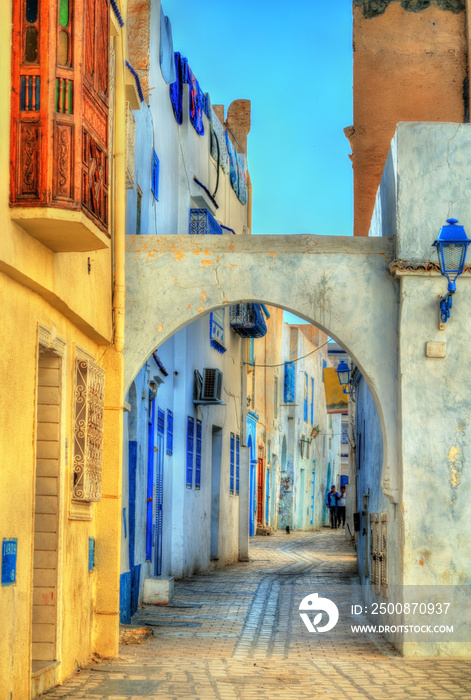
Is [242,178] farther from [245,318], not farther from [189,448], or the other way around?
[189,448]

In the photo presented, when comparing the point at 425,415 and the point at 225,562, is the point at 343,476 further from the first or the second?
the point at 425,415

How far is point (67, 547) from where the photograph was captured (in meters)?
8.53

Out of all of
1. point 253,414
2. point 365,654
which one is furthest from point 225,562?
point 365,654

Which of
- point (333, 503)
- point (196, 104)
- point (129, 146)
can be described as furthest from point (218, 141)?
point (333, 503)

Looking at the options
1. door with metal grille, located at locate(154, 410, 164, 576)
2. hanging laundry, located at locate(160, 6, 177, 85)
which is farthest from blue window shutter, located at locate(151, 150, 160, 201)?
door with metal grille, located at locate(154, 410, 164, 576)

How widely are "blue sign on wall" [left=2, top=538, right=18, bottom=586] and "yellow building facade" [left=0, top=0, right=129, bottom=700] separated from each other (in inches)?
0.4

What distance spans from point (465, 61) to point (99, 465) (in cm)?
1073

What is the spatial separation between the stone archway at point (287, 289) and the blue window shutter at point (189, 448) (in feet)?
22.2

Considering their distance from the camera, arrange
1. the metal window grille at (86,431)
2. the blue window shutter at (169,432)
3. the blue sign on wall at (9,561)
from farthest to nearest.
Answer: the blue window shutter at (169,432)
the metal window grille at (86,431)
the blue sign on wall at (9,561)

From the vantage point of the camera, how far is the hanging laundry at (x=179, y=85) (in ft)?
54.0

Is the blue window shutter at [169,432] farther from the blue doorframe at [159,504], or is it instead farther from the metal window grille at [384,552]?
the metal window grille at [384,552]

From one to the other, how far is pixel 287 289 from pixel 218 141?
10.9 metres

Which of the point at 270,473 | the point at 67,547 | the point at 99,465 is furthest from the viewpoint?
the point at 270,473

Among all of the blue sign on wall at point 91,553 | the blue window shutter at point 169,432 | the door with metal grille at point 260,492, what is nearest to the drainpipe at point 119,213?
the blue sign on wall at point 91,553
